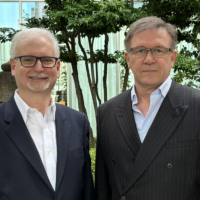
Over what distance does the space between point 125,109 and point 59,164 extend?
2.02ft

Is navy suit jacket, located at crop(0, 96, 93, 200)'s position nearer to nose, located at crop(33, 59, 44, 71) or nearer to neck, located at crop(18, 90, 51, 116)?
neck, located at crop(18, 90, 51, 116)

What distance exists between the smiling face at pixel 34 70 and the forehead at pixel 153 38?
63 centimetres

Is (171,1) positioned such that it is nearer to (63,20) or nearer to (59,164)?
(63,20)

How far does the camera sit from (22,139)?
2131 mm

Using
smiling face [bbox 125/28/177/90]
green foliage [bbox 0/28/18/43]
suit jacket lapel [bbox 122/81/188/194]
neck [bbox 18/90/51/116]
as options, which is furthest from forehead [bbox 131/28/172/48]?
green foliage [bbox 0/28/18/43]

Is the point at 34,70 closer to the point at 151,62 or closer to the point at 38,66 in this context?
the point at 38,66

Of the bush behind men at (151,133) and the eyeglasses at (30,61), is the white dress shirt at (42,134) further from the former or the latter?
the bush behind men at (151,133)

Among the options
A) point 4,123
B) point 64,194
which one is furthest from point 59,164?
point 4,123

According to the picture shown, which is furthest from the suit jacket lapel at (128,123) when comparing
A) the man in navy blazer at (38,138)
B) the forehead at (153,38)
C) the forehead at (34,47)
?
the forehead at (34,47)

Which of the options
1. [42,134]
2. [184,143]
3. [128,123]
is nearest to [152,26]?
→ [128,123]

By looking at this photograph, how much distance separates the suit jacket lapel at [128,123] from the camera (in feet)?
7.23

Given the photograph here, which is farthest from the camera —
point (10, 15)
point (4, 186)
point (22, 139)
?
point (10, 15)

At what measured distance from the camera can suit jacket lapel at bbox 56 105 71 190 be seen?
7.11 feet

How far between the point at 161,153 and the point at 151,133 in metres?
0.15
